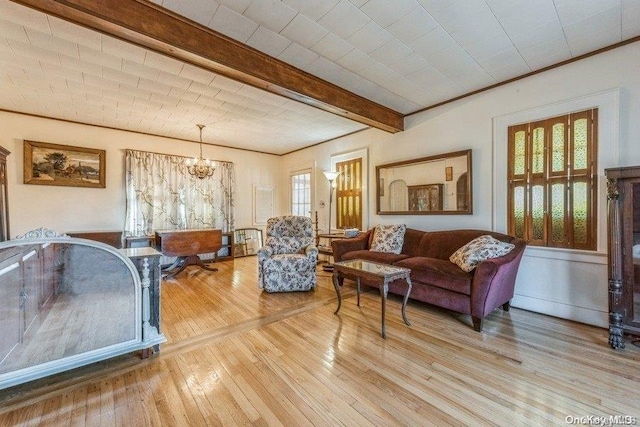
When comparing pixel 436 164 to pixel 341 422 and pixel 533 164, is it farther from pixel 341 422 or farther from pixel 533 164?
pixel 341 422

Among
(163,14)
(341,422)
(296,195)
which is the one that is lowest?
(341,422)

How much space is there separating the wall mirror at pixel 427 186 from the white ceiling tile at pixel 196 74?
2875 mm

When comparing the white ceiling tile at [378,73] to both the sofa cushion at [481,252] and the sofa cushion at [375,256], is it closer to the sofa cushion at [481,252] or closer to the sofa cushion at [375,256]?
the sofa cushion at [481,252]

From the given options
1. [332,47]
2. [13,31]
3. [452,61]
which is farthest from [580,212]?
[13,31]

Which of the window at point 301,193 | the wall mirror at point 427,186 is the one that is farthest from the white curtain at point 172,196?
the wall mirror at point 427,186

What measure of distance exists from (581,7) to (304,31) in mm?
2130

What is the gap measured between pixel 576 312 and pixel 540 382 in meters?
1.51

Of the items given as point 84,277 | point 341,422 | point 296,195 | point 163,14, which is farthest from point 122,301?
point 296,195

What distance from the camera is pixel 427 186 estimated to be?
159 inches

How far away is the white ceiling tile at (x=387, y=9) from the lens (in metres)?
1.99

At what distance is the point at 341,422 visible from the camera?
1.47 meters

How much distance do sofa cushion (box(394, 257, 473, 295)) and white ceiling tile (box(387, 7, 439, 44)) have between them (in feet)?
7.40

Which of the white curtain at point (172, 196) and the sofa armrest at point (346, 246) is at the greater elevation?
the white curtain at point (172, 196)

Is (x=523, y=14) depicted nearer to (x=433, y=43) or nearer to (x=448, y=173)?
(x=433, y=43)
